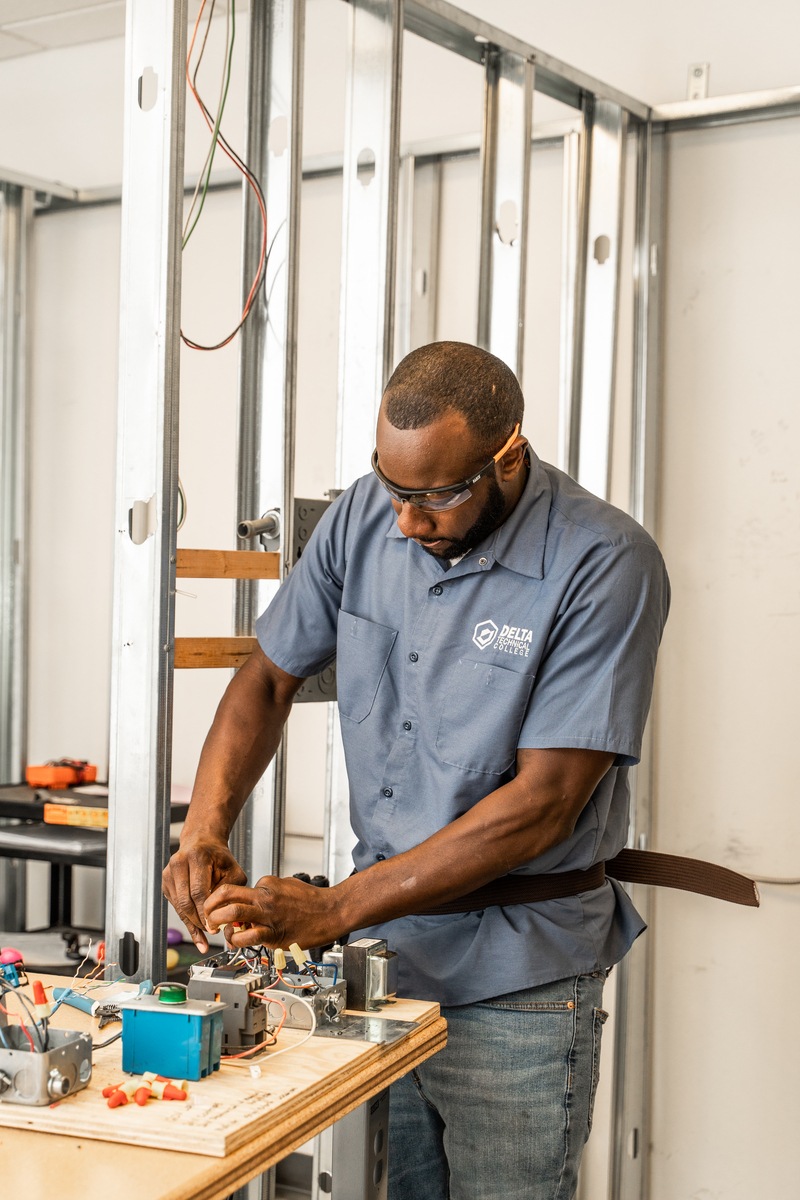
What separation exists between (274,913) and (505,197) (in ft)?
5.36

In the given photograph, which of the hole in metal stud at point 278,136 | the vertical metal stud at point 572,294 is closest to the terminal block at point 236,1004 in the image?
the hole in metal stud at point 278,136

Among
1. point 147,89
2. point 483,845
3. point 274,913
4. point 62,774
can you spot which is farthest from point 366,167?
point 62,774

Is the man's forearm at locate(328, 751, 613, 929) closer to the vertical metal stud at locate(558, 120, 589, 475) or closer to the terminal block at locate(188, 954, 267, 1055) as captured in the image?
the terminal block at locate(188, 954, 267, 1055)

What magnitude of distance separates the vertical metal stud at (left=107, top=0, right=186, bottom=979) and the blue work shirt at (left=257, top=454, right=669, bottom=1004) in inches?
10.4

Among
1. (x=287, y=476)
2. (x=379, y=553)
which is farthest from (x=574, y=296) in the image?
(x=379, y=553)

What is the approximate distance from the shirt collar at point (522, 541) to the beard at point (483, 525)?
Result: 1cm

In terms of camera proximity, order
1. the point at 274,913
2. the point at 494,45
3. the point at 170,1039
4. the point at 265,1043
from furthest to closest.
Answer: the point at 494,45 → the point at 274,913 → the point at 265,1043 → the point at 170,1039

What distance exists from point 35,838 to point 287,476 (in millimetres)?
1447

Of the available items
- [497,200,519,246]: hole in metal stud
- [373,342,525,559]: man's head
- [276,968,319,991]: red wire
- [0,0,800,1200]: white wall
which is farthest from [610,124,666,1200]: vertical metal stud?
[276,968,319,991]: red wire

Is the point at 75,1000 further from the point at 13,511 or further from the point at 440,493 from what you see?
the point at 13,511

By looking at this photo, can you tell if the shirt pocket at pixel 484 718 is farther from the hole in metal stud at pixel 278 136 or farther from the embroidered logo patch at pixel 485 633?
the hole in metal stud at pixel 278 136

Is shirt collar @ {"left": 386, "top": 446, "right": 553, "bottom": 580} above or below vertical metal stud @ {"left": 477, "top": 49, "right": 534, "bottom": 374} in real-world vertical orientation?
below

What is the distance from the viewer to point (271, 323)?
2.16 meters

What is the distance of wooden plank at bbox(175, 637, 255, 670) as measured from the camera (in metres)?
1.90
